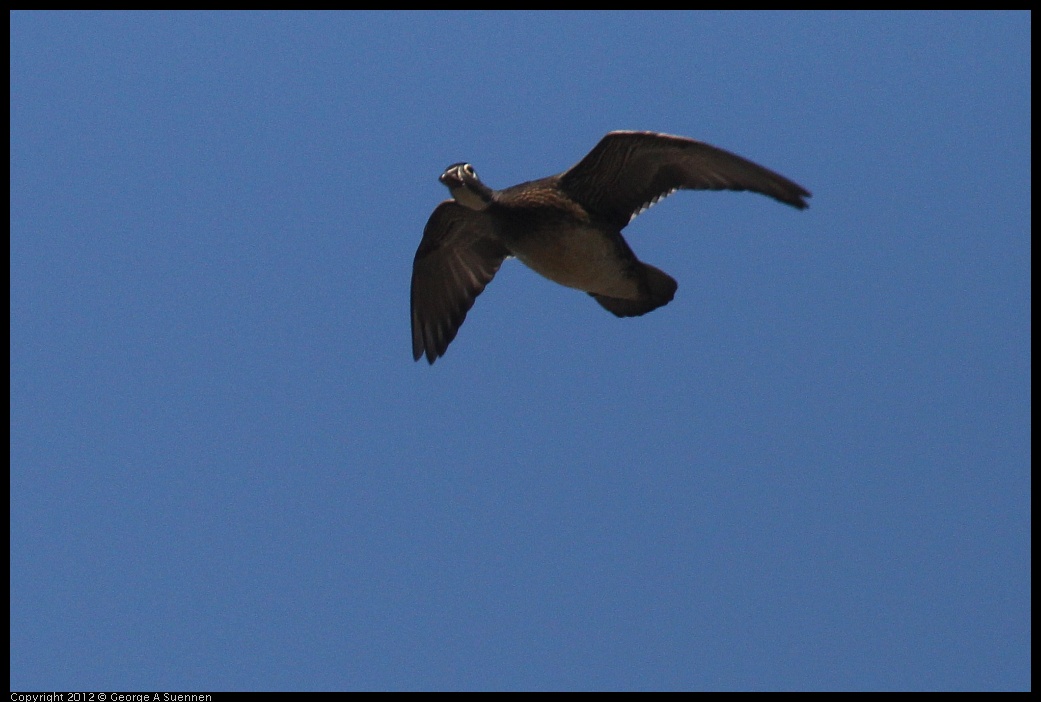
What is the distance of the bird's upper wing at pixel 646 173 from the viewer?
7.92 m

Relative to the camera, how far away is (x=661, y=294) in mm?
8875

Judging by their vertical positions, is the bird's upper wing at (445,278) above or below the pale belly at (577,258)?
above

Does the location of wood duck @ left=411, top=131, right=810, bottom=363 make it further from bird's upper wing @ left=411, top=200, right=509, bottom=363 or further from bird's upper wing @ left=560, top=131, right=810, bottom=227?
bird's upper wing @ left=411, top=200, right=509, bottom=363

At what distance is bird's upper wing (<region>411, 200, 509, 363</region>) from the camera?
9.45m

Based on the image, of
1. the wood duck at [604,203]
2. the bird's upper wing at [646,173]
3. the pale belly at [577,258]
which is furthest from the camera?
the pale belly at [577,258]

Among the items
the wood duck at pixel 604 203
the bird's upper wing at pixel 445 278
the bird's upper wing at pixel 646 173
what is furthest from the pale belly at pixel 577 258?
Result: the bird's upper wing at pixel 445 278

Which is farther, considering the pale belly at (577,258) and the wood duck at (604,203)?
the pale belly at (577,258)

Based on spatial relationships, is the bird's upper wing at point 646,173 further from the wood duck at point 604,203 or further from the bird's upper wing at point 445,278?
the bird's upper wing at point 445,278

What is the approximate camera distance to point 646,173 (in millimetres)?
8367

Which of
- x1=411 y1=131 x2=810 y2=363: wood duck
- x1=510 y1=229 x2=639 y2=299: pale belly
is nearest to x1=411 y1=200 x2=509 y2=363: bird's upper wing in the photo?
x1=411 y1=131 x2=810 y2=363: wood duck

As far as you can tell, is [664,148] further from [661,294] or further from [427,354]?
[427,354]

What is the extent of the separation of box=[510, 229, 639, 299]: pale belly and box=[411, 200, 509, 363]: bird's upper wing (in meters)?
0.87

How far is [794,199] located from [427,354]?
3389 millimetres
